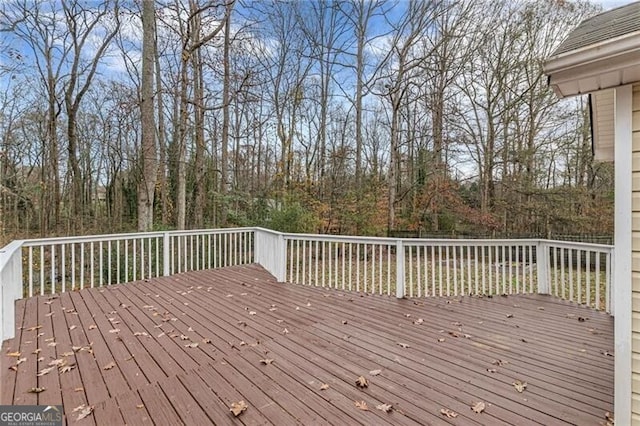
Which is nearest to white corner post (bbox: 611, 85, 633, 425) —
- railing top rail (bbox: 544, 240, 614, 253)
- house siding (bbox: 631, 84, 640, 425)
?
house siding (bbox: 631, 84, 640, 425)

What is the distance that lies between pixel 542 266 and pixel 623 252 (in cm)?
382

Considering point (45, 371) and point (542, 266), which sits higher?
point (542, 266)

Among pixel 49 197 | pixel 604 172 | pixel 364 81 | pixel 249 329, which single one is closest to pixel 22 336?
pixel 249 329

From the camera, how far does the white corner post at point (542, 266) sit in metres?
5.04

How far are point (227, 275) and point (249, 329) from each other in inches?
113

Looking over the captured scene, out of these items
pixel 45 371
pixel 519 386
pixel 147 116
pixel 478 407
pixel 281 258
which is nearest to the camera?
pixel 478 407

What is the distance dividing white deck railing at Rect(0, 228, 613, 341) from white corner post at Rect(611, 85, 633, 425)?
2836 millimetres

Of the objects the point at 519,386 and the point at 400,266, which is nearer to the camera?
the point at 519,386

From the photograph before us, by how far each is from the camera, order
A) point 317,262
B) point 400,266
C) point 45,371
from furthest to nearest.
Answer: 1. point 317,262
2. point 400,266
3. point 45,371

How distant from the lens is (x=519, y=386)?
8.21 ft

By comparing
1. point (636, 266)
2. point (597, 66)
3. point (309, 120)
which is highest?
point (309, 120)

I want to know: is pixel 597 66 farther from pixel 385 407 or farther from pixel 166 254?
pixel 166 254

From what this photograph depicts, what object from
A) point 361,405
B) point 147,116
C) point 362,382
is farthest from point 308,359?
point 147,116

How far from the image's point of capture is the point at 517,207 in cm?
1204
